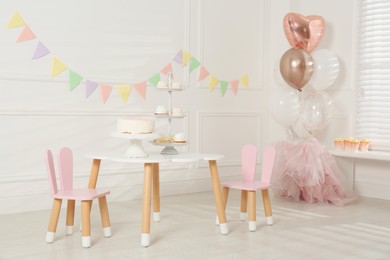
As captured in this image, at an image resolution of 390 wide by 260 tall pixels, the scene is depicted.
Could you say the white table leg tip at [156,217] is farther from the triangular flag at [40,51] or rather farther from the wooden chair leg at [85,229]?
the triangular flag at [40,51]

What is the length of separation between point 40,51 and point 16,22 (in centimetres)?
29

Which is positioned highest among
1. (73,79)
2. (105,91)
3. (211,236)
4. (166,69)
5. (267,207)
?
(166,69)

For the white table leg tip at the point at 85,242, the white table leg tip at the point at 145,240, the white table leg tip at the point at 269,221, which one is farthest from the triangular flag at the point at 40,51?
the white table leg tip at the point at 269,221

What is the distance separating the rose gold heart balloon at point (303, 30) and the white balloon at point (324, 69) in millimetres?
123

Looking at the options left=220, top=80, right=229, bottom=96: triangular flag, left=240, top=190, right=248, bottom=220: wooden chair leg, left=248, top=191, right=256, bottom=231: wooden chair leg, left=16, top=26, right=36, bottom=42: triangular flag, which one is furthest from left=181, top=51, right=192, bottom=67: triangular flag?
left=248, top=191, right=256, bottom=231: wooden chair leg

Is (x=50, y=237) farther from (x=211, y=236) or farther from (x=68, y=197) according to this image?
(x=211, y=236)

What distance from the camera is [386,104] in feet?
16.2

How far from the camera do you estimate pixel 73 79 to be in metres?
4.38

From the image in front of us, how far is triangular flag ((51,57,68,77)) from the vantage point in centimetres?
427

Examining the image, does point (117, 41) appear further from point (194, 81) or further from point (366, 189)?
point (366, 189)

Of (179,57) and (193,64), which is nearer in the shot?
(179,57)

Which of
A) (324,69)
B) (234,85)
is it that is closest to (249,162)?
(324,69)

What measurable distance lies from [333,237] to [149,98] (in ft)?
7.31

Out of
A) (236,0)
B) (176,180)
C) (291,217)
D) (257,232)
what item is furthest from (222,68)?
(257,232)
